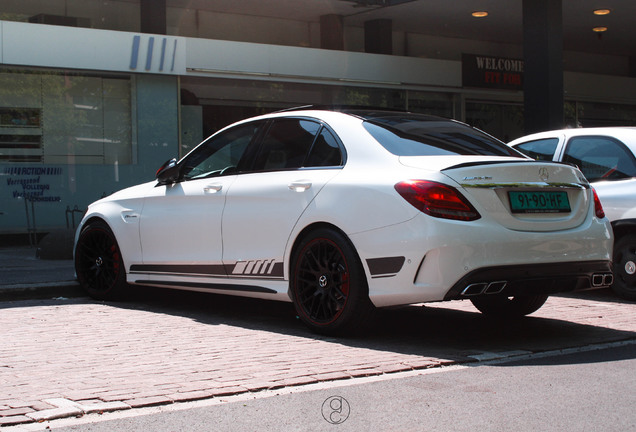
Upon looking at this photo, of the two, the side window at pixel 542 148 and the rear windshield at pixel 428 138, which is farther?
the side window at pixel 542 148

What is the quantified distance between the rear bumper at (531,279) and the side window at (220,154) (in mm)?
2387

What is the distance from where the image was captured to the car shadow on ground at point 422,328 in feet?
19.6

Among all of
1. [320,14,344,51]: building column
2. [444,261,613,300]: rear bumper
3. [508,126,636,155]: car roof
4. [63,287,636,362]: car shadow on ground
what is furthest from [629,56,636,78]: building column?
[444,261,613,300]: rear bumper

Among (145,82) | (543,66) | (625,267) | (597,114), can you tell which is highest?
(543,66)

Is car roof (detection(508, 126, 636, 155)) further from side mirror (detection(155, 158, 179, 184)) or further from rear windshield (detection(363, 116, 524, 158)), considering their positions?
side mirror (detection(155, 158, 179, 184))

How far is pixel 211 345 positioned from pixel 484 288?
183 centimetres

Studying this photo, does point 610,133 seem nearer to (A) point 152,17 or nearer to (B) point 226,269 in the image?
(B) point 226,269

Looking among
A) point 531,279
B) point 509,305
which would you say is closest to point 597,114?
point 509,305

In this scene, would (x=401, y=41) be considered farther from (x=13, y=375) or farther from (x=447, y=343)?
(x=13, y=375)

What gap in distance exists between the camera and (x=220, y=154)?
759 centimetres

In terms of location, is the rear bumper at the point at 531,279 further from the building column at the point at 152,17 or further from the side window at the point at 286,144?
the building column at the point at 152,17

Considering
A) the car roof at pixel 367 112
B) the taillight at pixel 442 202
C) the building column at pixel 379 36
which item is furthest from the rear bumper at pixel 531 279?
the building column at pixel 379 36

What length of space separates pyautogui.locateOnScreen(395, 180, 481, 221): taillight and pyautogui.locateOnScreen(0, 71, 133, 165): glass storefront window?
1127 centimetres

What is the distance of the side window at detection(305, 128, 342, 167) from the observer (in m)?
6.46
